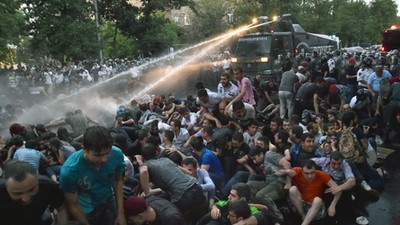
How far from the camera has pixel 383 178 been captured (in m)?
7.43

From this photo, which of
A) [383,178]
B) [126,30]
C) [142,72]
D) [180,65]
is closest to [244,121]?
[383,178]

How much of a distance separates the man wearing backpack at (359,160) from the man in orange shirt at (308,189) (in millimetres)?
712

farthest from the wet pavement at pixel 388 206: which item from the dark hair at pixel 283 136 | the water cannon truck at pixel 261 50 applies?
the water cannon truck at pixel 261 50

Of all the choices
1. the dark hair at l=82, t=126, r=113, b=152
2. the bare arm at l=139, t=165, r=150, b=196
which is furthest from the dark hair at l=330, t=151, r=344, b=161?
the dark hair at l=82, t=126, r=113, b=152

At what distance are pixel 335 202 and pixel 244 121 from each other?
2.53 meters

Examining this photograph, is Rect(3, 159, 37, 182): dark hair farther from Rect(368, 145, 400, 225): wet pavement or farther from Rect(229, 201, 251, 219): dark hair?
Rect(368, 145, 400, 225): wet pavement

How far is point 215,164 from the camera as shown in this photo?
6.27m

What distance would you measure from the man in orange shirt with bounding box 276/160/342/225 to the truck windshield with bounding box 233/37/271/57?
12.4m

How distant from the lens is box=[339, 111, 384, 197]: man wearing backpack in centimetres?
665

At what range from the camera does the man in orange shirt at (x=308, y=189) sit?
228 inches

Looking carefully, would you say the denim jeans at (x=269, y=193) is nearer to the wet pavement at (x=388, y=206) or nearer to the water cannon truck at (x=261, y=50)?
the wet pavement at (x=388, y=206)

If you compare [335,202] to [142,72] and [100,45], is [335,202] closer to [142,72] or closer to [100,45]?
[142,72]

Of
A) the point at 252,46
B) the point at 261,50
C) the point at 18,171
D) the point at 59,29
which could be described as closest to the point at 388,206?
the point at 18,171

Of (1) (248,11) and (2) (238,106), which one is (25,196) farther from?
(1) (248,11)
